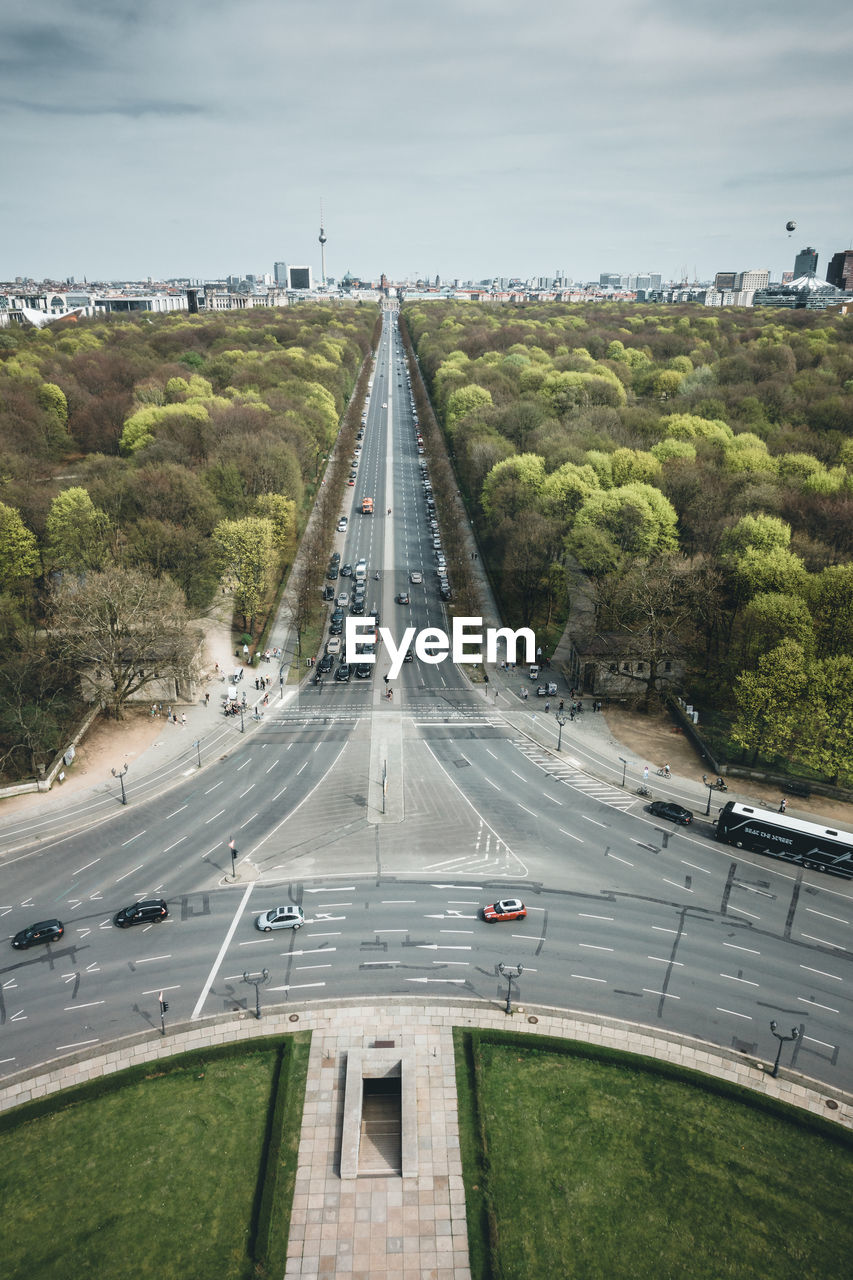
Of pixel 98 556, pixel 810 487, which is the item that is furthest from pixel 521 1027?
pixel 810 487

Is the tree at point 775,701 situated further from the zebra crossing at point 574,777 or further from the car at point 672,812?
the zebra crossing at point 574,777

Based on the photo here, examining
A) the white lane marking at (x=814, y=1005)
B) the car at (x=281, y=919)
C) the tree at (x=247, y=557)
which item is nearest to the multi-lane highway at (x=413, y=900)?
the white lane marking at (x=814, y=1005)

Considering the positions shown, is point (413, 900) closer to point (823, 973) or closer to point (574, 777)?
point (574, 777)

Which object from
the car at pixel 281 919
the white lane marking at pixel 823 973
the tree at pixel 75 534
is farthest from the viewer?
the tree at pixel 75 534

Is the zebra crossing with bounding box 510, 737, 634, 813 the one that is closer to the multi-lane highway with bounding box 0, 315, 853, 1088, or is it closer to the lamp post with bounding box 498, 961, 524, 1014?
the multi-lane highway with bounding box 0, 315, 853, 1088

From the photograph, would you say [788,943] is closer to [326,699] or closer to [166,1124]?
[166,1124]

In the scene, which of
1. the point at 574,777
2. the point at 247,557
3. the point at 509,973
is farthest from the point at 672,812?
the point at 247,557
